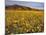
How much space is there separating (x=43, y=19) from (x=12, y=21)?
1.56 feet

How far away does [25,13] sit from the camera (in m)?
1.44

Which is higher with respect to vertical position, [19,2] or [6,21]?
[19,2]

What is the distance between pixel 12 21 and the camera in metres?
1.40

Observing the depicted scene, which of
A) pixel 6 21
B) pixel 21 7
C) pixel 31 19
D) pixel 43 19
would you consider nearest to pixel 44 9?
pixel 43 19

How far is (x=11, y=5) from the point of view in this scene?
141 cm

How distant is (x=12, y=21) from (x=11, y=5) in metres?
0.23

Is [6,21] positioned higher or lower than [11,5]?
lower

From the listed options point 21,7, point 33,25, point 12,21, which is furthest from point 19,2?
point 33,25

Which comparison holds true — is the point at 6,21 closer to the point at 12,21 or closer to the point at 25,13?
the point at 12,21

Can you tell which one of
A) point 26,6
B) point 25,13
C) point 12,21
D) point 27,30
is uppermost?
point 26,6

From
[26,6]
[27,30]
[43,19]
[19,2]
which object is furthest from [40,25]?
[19,2]

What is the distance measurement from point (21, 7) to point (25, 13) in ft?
0.35

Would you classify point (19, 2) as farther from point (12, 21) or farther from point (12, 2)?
point (12, 21)

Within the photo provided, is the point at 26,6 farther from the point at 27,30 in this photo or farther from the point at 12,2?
the point at 27,30
